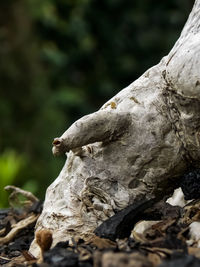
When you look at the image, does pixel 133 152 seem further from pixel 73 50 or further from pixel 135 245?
pixel 73 50

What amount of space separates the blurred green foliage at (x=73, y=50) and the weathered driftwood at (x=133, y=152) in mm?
6888

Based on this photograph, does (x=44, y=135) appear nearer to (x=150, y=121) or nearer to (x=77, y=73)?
(x=77, y=73)

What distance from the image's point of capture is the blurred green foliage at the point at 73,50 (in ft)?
29.6

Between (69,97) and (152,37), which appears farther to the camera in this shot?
(152,37)

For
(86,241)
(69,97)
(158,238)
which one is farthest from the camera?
(69,97)

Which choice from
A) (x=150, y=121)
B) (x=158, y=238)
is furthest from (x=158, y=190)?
(x=158, y=238)

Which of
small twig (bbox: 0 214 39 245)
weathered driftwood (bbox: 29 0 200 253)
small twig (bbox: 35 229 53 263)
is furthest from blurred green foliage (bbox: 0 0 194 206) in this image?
small twig (bbox: 35 229 53 263)

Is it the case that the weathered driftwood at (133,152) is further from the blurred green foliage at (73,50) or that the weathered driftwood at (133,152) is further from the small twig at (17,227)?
the blurred green foliage at (73,50)

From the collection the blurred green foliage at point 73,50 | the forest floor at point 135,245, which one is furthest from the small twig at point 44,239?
the blurred green foliage at point 73,50

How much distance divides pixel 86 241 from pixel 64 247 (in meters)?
0.13

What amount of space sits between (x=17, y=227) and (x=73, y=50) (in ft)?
26.7

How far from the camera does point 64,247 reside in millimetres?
1653

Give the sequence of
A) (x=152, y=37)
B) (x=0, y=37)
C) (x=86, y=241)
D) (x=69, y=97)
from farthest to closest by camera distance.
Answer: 1. (x=152, y=37)
2. (x=69, y=97)
3. (x=0, y=37)
4. (x=86, y=241)

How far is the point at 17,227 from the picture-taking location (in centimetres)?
242
